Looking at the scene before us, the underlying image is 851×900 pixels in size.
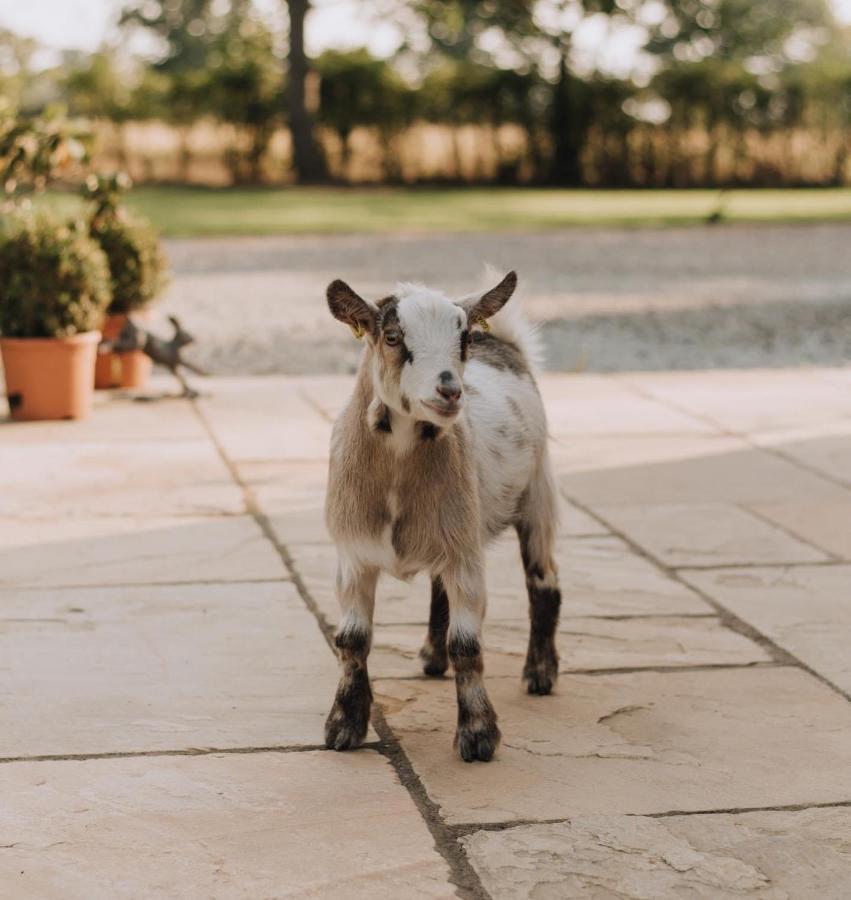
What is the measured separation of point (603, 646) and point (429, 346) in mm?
1672

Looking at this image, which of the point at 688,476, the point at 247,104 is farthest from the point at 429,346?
the point at 247,104

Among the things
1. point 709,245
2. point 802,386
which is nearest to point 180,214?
point 709,245

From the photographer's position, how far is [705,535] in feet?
21.4

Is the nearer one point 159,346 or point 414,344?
point 414,344

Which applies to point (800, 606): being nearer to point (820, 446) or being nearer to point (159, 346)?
point (820, 446)

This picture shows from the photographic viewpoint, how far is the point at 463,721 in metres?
4.11

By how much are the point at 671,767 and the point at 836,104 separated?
101 ft

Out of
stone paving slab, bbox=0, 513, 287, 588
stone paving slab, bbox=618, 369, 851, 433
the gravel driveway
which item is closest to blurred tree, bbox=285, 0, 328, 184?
the gravel driveway

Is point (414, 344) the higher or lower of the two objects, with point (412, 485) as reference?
higher

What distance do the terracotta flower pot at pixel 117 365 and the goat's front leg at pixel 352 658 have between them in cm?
569

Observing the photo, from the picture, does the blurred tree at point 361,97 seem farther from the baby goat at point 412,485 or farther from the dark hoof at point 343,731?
the dark hoof at point 343,731

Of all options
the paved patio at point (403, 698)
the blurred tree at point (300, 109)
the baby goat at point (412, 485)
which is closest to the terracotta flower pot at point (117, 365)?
the paved patio at point (403, 698)

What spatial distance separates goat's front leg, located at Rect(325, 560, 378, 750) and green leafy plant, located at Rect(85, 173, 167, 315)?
5.61 m

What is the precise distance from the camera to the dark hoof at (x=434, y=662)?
188 inches
